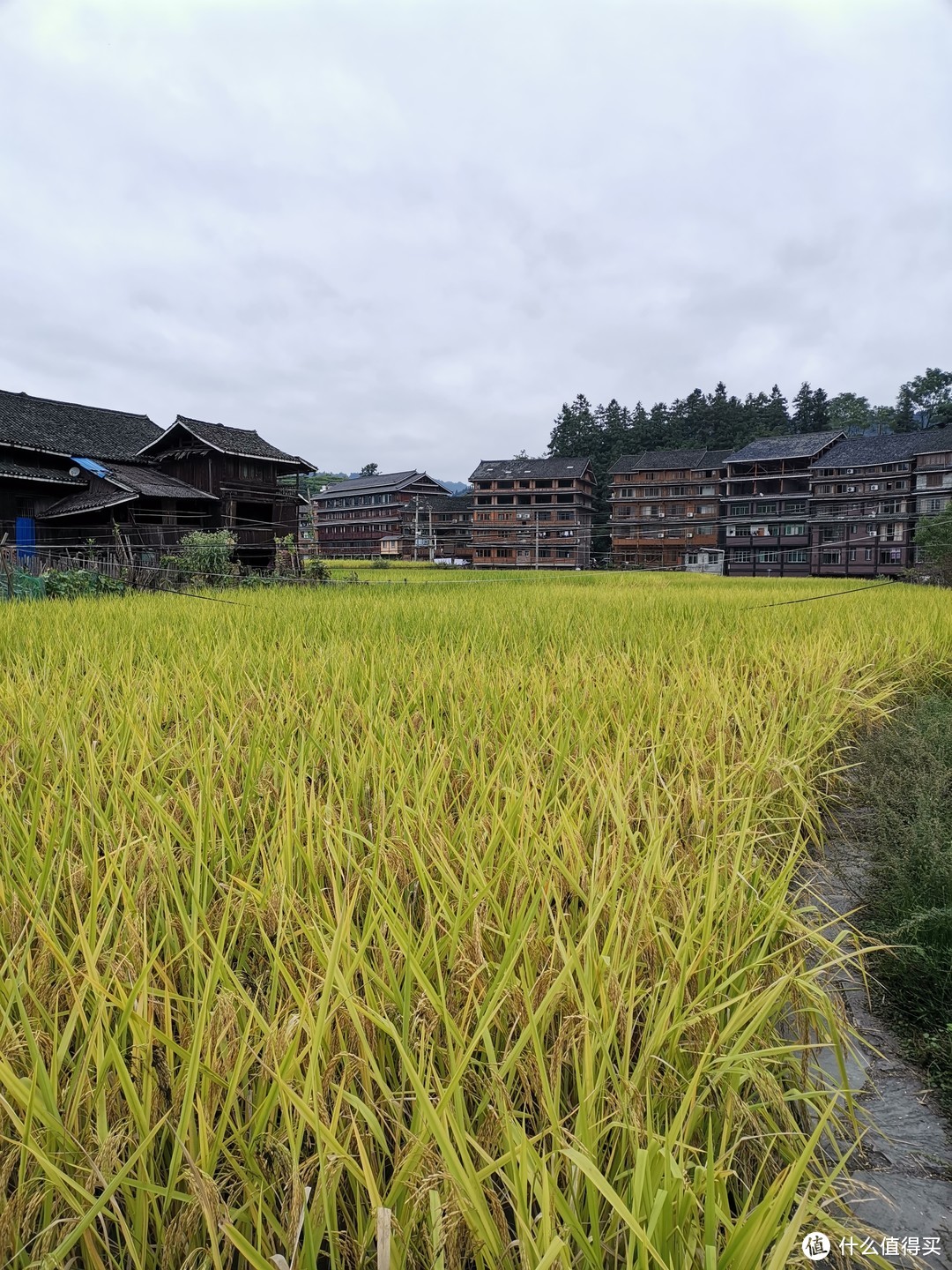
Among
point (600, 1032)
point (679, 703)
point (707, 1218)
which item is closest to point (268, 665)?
point (679, 703)

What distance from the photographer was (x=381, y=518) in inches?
2245

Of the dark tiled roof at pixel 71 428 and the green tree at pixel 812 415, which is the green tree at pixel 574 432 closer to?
the green tree at pixel 812 415

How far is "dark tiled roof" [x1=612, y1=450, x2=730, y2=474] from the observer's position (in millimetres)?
49656

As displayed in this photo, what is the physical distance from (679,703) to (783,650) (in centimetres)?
188

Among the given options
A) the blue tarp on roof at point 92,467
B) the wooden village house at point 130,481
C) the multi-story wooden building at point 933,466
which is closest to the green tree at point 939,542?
the multi-story wooden building at point 933,466

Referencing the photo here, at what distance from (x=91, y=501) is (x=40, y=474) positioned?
3.92 ft

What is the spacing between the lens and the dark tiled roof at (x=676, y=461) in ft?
163

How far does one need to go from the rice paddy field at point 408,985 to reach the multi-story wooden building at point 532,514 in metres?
49.1

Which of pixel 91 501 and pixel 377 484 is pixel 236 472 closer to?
pixel 91 501

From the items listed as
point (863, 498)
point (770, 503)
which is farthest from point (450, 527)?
point (863, 498)

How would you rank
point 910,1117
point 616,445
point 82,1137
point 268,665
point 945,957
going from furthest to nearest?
point 616,445 → point 268,665 → point 945,957 → point 910,1117 → point 82,1137

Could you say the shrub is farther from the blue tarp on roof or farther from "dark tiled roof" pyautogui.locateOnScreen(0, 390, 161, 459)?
"dark tiled roof" pyautogui.locateOnScreen(0, 390, 161, 459)

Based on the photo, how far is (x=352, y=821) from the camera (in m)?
1.88

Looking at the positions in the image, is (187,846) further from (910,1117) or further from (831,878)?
(831,878)
